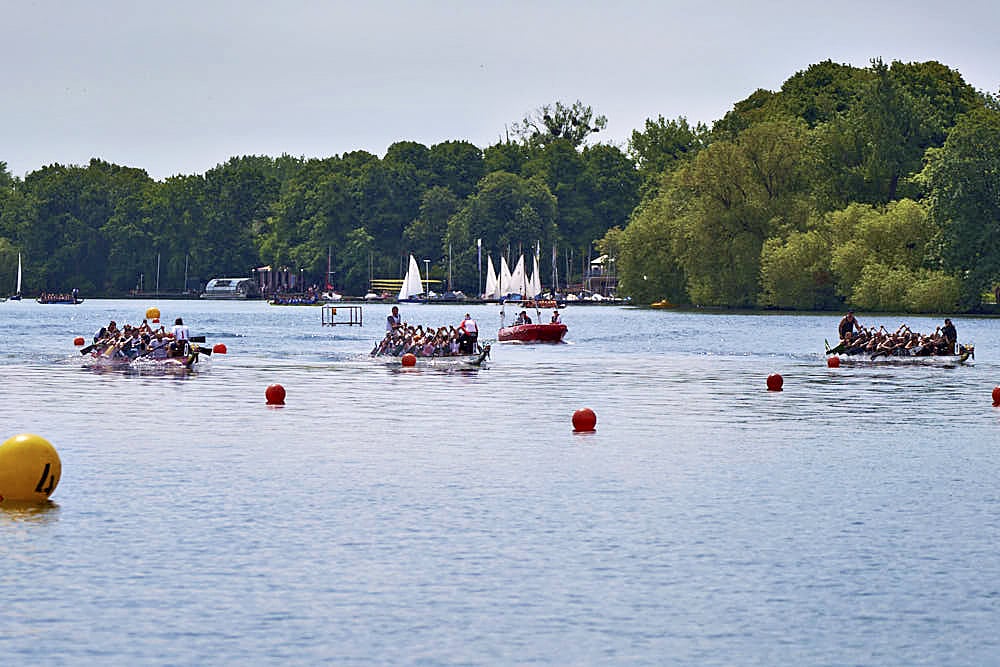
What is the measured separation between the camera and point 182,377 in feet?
187

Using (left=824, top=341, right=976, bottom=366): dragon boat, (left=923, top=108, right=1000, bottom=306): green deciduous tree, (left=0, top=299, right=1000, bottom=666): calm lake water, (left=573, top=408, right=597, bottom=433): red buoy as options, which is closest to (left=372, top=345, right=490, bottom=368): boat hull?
(left=824, top=341, right=976, bottom=366): dragon boat

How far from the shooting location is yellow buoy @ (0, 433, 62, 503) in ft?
78.5

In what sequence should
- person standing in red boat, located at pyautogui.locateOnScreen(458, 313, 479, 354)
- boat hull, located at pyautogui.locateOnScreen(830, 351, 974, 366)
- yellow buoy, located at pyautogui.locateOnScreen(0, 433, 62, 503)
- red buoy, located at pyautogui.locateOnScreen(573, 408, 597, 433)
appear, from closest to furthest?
yellow buoy, located at pyautogui.locateOnScreen(0, 433, 62, 503) < red buoy, located at pyautogui.locateOnScreen(573, 408, 597, 433) < person standing in red boat, located at pyautogui.locateOnScreen(458, 313, 479, 354) < boat hull, located at pyautogui.locateOnScreen(830, 351, 974, 366)

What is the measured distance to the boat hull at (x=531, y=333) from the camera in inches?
3615

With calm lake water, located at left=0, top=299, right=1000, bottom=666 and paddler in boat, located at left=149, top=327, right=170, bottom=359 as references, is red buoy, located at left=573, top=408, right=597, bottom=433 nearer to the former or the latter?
calm lake water, located at left=0, top=299, right=1000, bottom=666

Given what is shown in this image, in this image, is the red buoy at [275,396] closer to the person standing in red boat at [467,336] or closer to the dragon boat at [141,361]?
the dragon boat at [141,361]

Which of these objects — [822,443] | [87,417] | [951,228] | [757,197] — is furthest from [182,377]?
[757,197]

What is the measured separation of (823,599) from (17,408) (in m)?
29.2

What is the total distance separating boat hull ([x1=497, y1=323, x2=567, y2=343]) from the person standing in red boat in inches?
964

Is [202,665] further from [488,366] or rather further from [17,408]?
[488,366]

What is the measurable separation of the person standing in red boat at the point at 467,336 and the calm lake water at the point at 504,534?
716 inches

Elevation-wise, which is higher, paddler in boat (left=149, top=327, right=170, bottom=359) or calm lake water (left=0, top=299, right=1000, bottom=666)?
paddler in boat (left=149, top=327, right=170, bottom=359)

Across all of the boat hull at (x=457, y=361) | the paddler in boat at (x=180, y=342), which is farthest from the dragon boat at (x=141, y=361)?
the boat hull at (x=457, y=361)

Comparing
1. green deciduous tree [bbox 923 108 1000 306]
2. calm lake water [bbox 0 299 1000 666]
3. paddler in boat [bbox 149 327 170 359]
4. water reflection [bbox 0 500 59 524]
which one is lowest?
calm lake water [bbox 0 299 1000 666]
